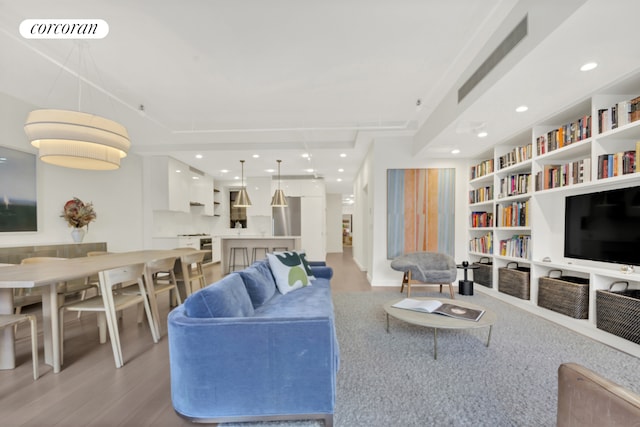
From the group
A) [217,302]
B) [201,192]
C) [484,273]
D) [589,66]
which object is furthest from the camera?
[201,192]

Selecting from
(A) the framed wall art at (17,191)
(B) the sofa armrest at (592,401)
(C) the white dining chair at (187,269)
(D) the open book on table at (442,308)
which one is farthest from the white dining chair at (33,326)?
(B) the sofa armrest at (592,401)

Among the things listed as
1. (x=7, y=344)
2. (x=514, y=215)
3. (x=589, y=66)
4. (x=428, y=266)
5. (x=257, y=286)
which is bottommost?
(x=7, y=344)

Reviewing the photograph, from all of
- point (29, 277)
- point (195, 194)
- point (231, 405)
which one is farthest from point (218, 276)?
point (231, 405)

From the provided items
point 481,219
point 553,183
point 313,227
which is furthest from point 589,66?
point 313,227

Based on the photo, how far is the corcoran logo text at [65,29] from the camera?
1798 millimetres

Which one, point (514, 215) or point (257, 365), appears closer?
point (257, 365)

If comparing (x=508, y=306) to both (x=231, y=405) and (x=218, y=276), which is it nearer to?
(x=231, y=405)

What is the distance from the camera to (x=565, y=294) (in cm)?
293

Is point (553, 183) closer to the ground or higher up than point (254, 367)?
higher up

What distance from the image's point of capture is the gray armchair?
396 cm

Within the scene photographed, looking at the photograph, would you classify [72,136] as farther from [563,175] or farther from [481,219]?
[481,219]

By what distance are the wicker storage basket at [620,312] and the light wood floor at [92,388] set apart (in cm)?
345

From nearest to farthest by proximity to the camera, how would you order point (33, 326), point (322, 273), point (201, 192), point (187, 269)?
point (33, 326) → point (322, 273) → point (187, 269) → point (201, 192)

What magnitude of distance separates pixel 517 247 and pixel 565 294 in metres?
0.92
